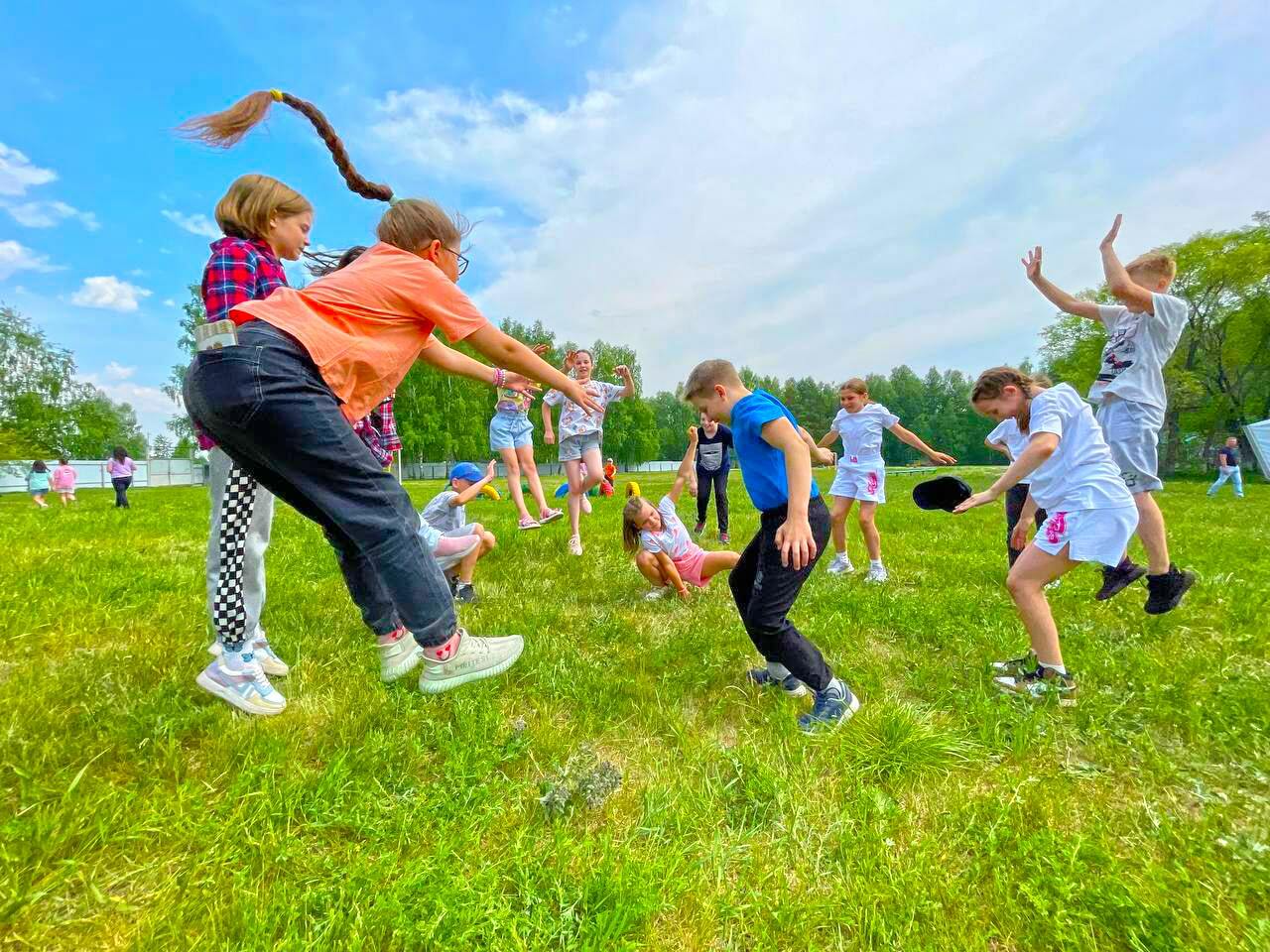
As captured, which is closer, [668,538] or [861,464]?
[668,538]

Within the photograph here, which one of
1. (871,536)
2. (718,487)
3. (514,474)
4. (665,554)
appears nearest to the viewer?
(665,554)

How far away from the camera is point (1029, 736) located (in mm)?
2402

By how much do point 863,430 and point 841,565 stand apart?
1637mm

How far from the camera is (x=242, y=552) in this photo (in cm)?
250

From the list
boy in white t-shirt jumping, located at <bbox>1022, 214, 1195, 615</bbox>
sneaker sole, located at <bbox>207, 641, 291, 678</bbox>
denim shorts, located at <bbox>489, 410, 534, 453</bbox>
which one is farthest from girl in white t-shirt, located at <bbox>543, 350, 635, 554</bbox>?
boy in white t-shirt jumping, located at <bbox>1022, 214, 1195, 615</bbox>

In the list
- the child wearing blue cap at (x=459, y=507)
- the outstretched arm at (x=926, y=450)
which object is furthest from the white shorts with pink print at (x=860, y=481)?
the child wearing blue cap at (x=459, y=507)

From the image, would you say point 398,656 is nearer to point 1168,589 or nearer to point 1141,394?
point 1168,589

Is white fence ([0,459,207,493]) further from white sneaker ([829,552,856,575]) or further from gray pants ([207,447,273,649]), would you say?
white sneaker ([829,552,856,575])

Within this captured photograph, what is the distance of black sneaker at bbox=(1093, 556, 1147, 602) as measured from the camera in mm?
3693

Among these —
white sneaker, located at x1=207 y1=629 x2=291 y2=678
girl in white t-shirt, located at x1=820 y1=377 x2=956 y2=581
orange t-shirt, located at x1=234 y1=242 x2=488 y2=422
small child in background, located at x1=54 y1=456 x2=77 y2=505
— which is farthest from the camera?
small child in background, located at x1=54 y1=456 x2=77 y2=505

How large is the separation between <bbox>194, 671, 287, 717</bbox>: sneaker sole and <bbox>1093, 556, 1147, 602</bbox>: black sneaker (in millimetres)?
5007

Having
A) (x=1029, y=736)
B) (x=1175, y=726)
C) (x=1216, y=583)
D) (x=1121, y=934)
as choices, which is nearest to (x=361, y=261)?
(x=1121, y=934)

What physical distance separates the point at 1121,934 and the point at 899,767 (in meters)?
0.76

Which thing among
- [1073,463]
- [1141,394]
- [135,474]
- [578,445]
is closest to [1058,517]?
[1073,463]
